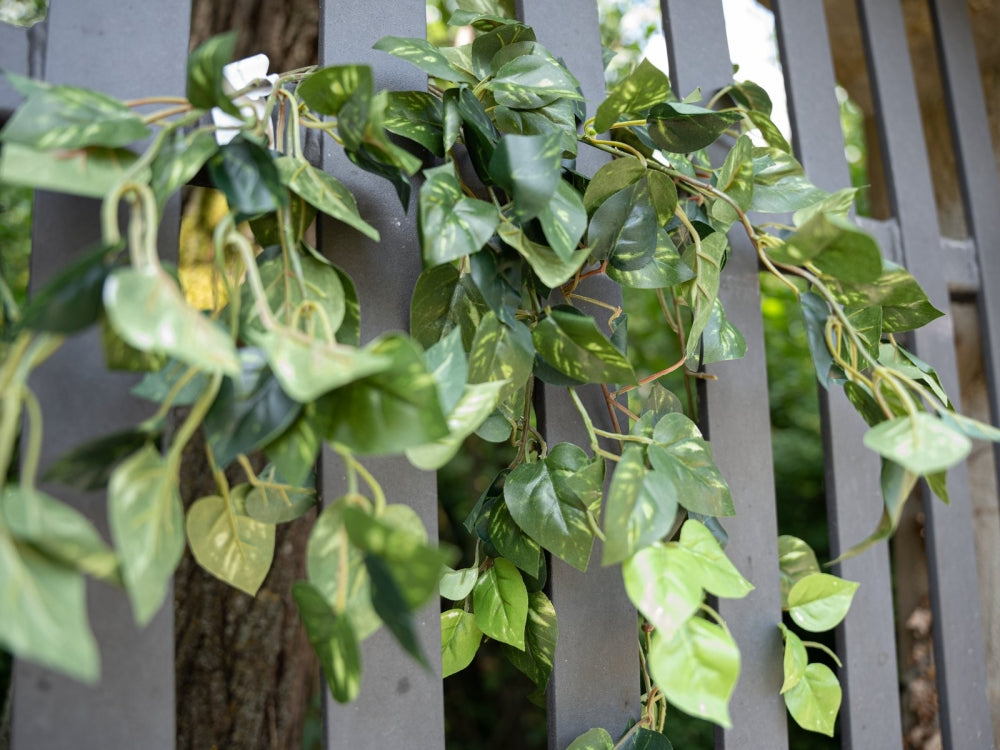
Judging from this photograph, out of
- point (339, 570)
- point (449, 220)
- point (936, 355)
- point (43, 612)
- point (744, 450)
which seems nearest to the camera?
point (43, 612)

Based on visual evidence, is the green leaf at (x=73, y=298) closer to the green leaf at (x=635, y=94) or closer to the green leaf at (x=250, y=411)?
the green leaf at (x=250, y=411)

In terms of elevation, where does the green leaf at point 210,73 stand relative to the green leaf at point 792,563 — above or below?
above

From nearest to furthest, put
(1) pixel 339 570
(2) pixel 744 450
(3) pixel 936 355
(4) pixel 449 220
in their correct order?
(1) pixel 339 570
(4) pixel 449 220
(2) pixel 744 450
(3) pixel 936 355

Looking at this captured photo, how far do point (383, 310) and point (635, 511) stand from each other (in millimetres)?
286

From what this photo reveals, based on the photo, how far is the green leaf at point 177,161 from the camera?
1.40 ft

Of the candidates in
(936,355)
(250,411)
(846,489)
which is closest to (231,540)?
(250,411)

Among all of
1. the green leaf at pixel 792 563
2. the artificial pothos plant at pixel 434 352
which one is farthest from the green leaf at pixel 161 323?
the green leaf at pixel 792 563

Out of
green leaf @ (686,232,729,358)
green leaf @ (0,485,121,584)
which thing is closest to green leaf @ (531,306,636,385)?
green leaf @ (686,232,729,358)

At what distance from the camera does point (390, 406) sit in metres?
0.36

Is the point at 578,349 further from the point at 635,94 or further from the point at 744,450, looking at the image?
the point at 744,450

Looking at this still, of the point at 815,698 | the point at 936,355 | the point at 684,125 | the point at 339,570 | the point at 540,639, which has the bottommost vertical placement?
the point at 815,698

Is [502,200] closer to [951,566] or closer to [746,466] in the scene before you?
[746,466]

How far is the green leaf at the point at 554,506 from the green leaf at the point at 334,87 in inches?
12.5

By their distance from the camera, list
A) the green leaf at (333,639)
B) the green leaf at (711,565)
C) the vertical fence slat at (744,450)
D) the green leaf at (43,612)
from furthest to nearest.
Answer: the vertical fence slat at (744,450)
the green leaf at (711,565)
the green leaf at (333,639)
the green leaf at (43,612)
